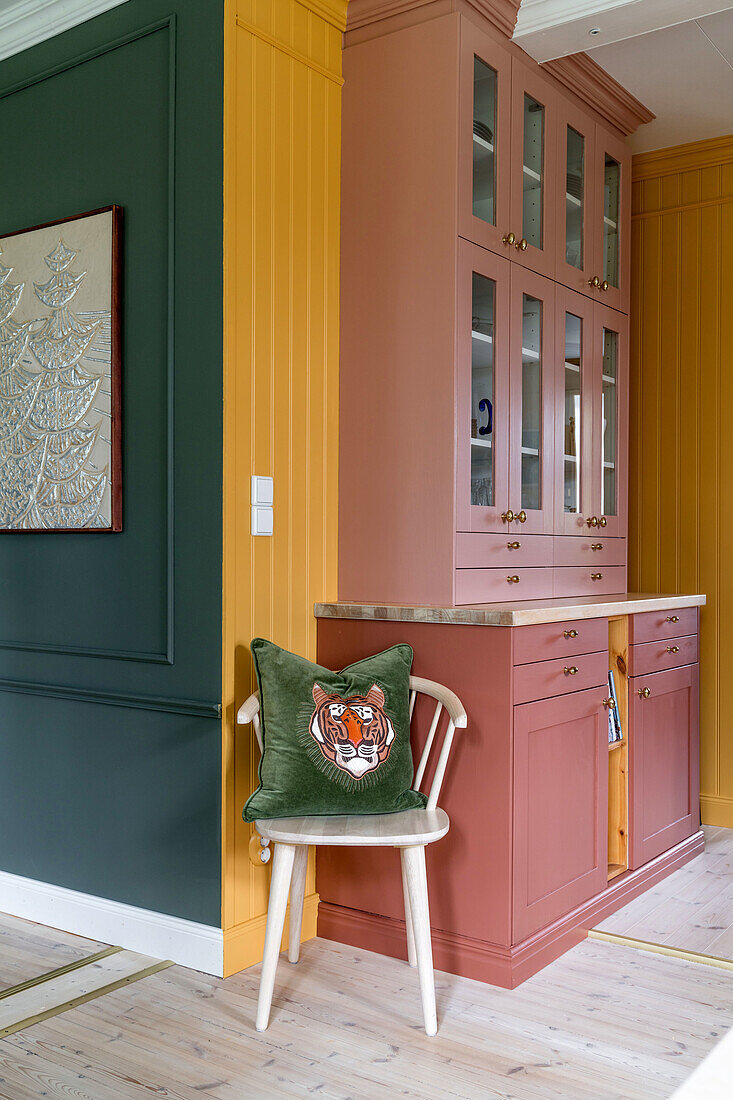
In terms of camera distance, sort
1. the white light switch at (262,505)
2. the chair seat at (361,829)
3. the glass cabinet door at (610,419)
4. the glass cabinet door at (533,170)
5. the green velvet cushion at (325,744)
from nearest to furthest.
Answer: the chair seat at (361,829) → the green velvet cushion at (325,744) → the white light switch at (262,505) → the glass cabinet door at (533,170) → the glass cabinet door at (610,419)

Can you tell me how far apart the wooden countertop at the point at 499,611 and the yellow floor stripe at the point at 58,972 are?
3.48 feet

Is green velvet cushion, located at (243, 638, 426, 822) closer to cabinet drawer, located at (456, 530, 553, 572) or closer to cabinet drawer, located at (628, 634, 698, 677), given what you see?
cabinet drawer, located at (456, 530, 553, 572)

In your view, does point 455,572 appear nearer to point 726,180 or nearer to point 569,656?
point 569,656

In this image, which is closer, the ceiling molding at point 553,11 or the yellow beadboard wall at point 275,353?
the yellow beadboard wall at point 275,353

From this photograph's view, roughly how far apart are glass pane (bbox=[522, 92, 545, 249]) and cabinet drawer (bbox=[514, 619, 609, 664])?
1191mm

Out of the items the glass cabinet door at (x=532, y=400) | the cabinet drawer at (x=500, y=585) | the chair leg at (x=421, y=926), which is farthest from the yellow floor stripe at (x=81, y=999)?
the glass cabinet door at (x=532, y=400)

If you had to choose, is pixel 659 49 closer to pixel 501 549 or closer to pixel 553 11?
pixel 553 11

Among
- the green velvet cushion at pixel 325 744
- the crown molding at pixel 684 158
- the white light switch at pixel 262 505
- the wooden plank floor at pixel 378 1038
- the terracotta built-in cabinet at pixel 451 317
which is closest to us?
the wooden plank floor at pixel 378 1038

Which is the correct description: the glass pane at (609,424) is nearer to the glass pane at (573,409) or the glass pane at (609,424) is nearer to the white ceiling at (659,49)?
the glass pane at (573,409)

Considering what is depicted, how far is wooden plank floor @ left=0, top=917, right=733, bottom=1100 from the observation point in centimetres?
198

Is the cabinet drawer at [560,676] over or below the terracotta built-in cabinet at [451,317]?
below

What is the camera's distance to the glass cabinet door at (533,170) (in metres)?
2.94

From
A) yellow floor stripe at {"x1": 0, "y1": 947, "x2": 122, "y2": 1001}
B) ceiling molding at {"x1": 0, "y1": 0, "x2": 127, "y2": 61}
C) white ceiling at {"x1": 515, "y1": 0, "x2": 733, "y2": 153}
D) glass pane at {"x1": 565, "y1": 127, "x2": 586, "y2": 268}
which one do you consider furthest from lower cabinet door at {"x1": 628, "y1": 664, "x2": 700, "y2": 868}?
ceiling molding at {"x1": 0, "y1": 0, "x2": 127, "y2": 61}

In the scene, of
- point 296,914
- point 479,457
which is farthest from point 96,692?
point 479,457
